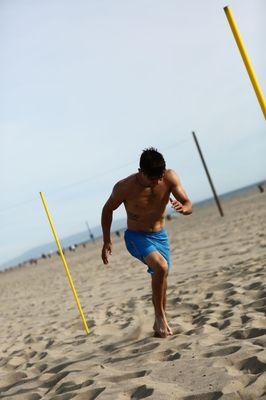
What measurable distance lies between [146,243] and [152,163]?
33.8 inches

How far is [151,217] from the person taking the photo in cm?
464

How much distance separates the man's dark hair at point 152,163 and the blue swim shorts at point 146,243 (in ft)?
2.33

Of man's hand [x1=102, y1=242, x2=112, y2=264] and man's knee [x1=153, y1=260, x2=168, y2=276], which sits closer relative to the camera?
man's knee [x1=153, y1=260, x2=168, y2=276]

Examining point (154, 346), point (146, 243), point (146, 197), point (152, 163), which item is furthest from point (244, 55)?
point (154, 346)

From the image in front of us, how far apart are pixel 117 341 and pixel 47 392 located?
1292 mm

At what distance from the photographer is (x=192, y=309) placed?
548 centimetres

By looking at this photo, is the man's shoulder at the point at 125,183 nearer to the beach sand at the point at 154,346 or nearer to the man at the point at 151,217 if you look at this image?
the man at the point at 151,217

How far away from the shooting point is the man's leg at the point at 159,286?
445cm

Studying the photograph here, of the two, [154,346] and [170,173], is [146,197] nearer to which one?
[170,173]

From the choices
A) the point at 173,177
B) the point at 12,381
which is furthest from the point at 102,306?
the point at 173,177

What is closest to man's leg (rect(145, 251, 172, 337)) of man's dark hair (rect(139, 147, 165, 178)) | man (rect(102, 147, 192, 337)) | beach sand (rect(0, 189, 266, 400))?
man (rect(102, 147, 192, 337))

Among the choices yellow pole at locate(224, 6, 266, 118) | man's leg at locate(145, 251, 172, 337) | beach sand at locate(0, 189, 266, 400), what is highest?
yellow pole at locate(224, 6, 266, 118)

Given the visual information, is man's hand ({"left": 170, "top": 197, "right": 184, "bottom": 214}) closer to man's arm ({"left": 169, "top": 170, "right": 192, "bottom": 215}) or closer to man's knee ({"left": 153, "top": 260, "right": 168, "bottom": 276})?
man's arm ({"left": 169, "top": 170, "right": 192, "bottom": 215})

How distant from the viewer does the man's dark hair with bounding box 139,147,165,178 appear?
411cm
